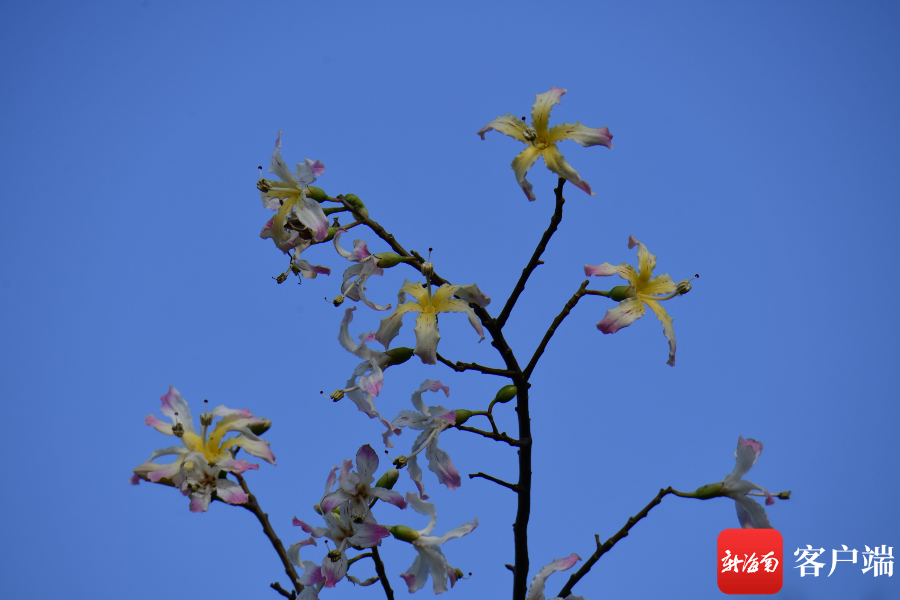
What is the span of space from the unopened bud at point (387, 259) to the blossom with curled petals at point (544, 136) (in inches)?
8.2

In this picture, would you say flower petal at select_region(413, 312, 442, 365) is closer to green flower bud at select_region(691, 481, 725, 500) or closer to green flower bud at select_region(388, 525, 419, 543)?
green flower bud at select_region(388, 525, 419, 543)

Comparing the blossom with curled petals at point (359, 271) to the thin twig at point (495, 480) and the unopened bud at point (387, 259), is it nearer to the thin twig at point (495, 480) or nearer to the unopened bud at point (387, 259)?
the unopened bud at point (387, 259)

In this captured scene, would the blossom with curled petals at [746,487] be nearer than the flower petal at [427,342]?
No

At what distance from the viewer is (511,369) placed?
1037 millimetres

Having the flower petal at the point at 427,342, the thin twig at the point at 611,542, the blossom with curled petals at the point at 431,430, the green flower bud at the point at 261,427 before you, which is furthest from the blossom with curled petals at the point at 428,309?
the thin twig at the point at 611,542

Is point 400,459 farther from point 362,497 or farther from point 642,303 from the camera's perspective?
point 642,303

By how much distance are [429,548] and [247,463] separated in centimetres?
30

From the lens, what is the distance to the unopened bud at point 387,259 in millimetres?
1006

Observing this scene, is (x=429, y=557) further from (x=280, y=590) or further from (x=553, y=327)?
(x=553, y=327)

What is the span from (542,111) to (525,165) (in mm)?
106

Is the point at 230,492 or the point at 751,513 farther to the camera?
the point at 751,513

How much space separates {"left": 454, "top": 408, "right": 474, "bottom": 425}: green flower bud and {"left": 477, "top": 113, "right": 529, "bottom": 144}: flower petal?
39 cm

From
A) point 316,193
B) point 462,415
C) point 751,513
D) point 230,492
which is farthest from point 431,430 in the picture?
point 751,513

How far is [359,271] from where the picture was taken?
1.00 meters
